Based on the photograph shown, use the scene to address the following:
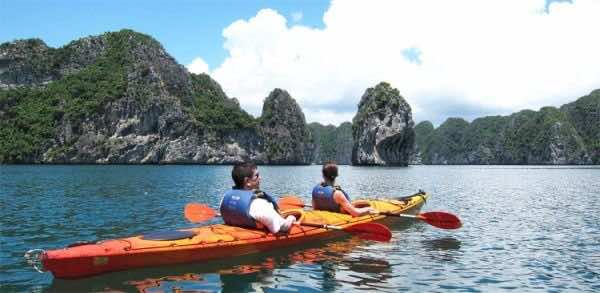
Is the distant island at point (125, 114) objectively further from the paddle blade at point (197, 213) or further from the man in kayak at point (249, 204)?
the man in kayak at point (249, 204)

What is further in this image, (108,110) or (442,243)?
(108,110)

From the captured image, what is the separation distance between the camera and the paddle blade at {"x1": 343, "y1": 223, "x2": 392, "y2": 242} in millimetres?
13375

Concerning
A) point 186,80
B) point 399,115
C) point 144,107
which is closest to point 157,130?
point 144,107

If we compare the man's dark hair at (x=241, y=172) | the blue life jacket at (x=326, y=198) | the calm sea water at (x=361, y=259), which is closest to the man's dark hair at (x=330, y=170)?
the blue life jacket at (x=326, y=198)

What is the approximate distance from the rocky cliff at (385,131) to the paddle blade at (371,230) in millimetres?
143056

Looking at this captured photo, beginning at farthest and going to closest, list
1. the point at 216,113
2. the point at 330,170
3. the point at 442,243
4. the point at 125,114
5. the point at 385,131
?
the point at 216,113 → the point at 385,131 → the point at 125,114 → the point at 442,243 → the point at 330,170

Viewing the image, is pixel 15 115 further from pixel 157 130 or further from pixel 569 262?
pixel 569 262

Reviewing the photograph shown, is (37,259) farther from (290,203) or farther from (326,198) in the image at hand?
(290,203)

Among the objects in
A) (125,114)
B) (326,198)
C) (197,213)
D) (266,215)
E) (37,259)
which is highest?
(125,114)

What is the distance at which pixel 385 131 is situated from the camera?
512ft

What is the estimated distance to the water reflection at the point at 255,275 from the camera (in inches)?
386

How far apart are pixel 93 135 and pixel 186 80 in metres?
50.3

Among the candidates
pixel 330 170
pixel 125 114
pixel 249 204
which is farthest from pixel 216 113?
pixel 249 204

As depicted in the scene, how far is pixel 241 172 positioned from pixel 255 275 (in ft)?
8.22
